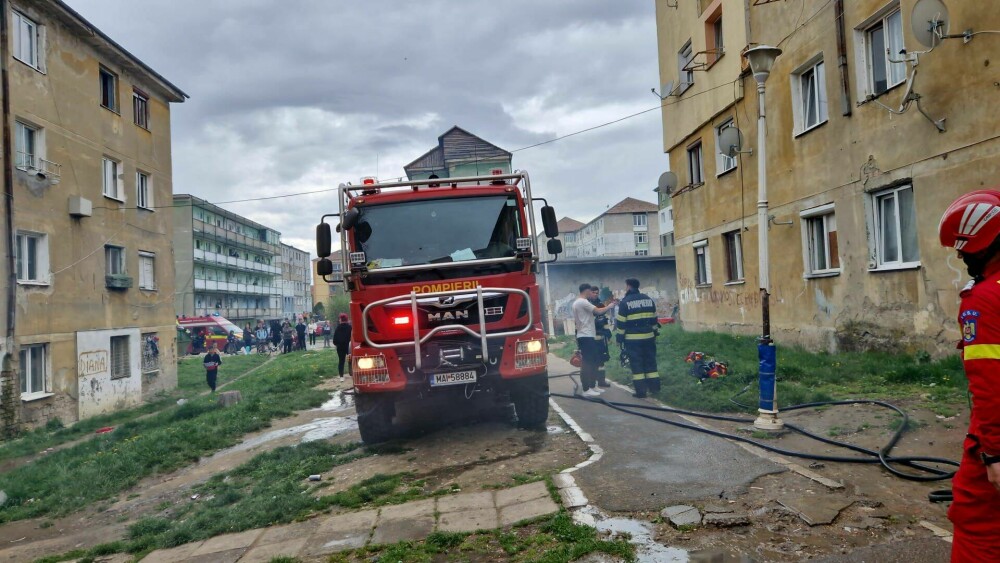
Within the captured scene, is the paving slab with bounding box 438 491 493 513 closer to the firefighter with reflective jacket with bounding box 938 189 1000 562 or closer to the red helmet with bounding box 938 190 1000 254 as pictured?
the firefighter with reflective jacket with bounding box 938 189 1000 562

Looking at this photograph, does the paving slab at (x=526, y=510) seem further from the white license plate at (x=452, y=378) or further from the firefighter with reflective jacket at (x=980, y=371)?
the firefighter with reflective jacket at (x=980, y=371)

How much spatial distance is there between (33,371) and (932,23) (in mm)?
17894

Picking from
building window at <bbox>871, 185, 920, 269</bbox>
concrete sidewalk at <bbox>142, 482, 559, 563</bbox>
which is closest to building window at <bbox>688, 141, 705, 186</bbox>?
building window at <bbox>871, 185, 920, 269</bbox>

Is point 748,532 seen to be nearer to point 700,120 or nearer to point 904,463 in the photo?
point 904,463

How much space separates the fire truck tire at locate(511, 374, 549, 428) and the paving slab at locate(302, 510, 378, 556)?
9.12 feet

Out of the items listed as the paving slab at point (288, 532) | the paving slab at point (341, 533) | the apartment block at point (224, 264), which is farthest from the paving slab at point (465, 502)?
the apartment block at point (224, 264)

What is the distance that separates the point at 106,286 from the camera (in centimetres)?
1708

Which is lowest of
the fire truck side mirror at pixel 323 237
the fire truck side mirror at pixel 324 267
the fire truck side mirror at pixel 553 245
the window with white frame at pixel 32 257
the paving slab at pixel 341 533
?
the paving slab at pixel 341 533

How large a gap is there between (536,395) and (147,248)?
16.1 m

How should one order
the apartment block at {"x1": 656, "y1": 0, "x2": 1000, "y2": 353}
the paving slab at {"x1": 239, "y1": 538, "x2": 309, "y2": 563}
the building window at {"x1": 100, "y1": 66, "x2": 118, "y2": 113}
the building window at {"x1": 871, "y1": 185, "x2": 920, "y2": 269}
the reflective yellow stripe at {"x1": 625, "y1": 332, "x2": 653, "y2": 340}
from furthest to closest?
the building window at {"x1": 100, "y1": 66, "x2": 118, "y2": 113}
the reflective yellow stripe at {"x1": 625, "y1": 332, "x2": 653, "y2": 340}
the building window at {"x1": 871, "y1": 185, "x2": 920, "y2": 269}
the apartment block at {"x1": 656, "y1": 0, "x2": 1000, "y2": 353}
the paving slab at {"x1": 239, "y1": 538, "x2": 309, "y2": 563}

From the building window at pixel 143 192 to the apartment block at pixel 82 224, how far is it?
39 millimetres

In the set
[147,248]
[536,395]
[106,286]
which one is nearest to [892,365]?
[536,395]

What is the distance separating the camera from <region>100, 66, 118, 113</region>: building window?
695 inches

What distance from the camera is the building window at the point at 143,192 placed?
19.1 meters
